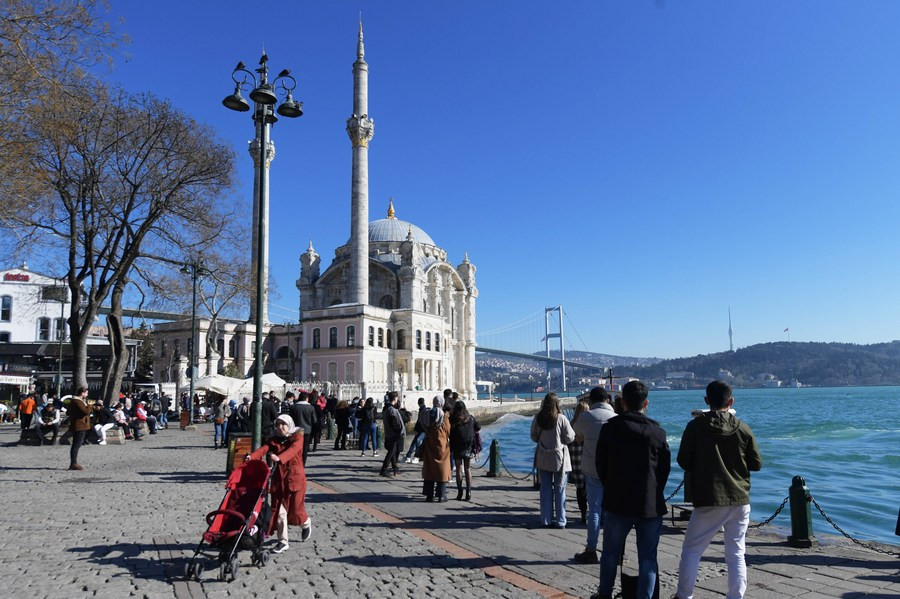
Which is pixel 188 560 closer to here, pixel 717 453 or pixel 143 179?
pixel 717 453

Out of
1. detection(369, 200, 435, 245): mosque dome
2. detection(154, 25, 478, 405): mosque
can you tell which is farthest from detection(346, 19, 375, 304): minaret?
detection(369, 200, 435, 245): mosque dome

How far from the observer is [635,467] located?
469 cm

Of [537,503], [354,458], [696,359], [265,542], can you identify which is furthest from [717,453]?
[696,359]

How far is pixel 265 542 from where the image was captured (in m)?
6.51

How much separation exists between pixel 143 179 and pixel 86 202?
176cm

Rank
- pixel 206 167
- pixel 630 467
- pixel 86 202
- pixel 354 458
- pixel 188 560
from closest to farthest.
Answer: pixel 630 467 → pixel 188 560 → pixel 354 458 → pixel 86 202 → pixel 206 167

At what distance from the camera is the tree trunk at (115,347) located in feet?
66.0

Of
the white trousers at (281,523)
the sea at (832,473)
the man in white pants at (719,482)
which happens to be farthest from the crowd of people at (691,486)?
the sea at (832,473)

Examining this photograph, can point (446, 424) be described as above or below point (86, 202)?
below

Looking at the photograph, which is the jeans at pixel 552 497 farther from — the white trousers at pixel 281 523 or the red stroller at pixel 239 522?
the red stroller at pixel 239 522

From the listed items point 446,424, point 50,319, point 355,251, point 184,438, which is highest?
point 355,251

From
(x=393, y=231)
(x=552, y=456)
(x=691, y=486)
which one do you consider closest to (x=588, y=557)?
(x=552, y=456)

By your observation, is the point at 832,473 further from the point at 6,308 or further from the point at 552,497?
the point at 6,308

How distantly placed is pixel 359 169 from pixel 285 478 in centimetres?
4547
